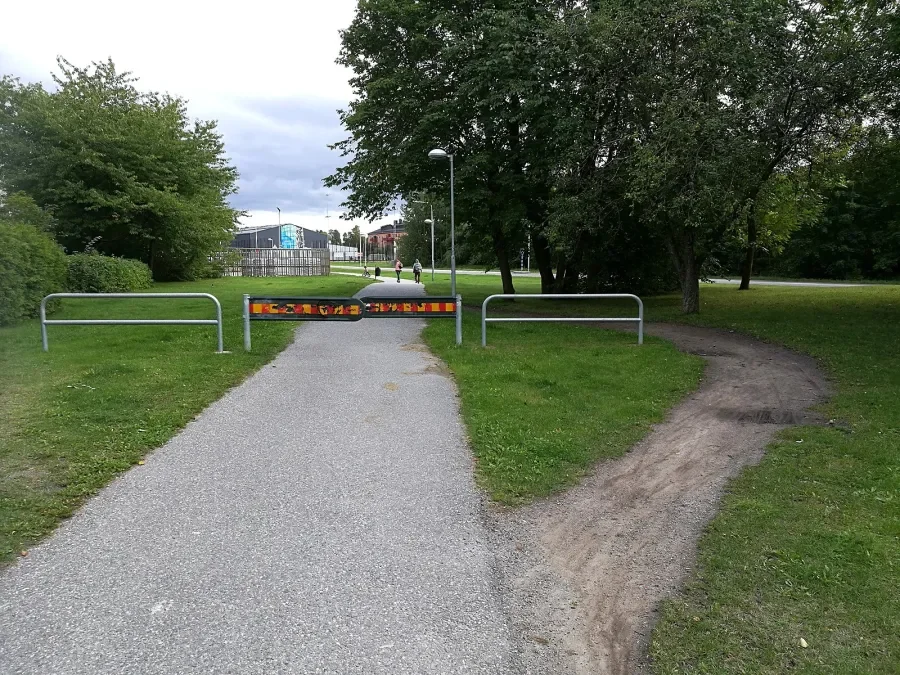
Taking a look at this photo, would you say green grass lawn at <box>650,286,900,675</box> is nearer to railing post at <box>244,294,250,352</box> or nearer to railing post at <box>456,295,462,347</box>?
railing post at <box>456,295,462,347</box>

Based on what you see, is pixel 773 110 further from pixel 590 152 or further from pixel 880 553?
pixel 880 553

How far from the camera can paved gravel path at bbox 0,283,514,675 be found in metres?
2.73

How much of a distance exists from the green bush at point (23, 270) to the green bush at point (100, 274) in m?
8.79

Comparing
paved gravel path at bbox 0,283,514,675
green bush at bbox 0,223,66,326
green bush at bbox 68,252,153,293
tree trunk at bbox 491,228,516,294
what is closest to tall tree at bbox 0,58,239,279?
A: green bush at bbox 68,252,153,293

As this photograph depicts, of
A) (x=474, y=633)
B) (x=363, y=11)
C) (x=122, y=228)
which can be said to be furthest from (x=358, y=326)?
(x=122, y=228)

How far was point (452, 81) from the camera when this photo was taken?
19.9 m

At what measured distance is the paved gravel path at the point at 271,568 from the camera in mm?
2730

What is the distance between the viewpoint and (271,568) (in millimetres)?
3438

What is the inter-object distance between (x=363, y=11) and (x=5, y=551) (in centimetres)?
2125

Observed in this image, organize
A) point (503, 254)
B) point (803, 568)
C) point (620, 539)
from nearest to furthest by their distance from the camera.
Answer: point (803, 568), point (620, 539), point (503, 254)

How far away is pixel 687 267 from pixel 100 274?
2201 cm

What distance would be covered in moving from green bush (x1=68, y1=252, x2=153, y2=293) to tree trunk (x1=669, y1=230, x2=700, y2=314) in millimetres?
20976

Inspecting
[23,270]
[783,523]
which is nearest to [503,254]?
[23,270]

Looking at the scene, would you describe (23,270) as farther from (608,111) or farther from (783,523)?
(783,523)
